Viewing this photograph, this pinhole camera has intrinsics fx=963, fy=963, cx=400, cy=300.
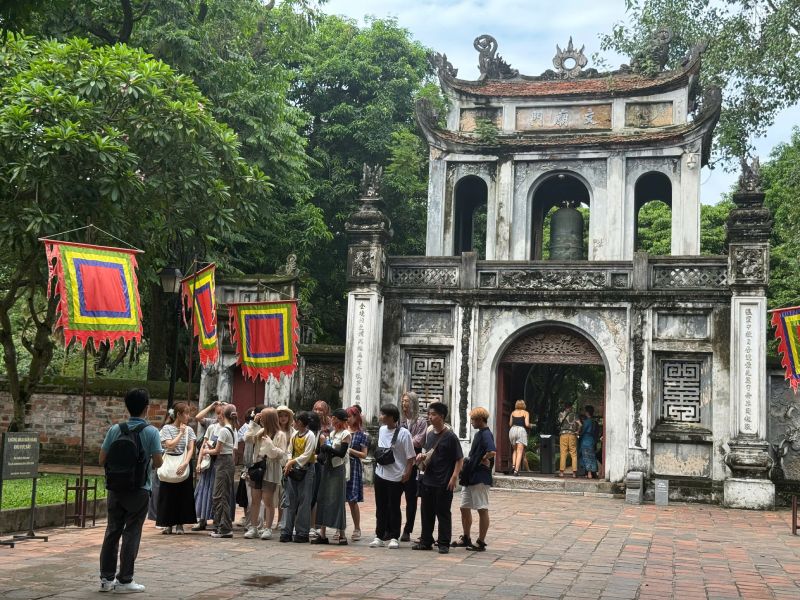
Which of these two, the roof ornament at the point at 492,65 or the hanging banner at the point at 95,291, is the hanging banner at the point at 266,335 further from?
the roof ornament at the point at 492,65

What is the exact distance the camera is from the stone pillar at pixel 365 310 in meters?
19.4

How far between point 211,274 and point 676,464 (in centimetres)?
987

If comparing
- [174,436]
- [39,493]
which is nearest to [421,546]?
[174,436]

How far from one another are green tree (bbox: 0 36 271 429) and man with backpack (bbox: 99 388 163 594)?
7.74m

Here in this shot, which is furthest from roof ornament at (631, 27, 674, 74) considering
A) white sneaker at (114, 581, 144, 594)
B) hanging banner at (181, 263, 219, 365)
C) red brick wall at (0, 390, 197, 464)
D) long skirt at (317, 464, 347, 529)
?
white sneaker at (114, 581, 144, 594)

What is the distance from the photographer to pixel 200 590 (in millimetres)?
7867

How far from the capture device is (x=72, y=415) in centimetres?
2100

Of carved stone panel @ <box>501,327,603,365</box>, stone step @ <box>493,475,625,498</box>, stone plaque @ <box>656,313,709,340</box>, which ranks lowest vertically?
stone step @ <box>493,475,625,498</box>

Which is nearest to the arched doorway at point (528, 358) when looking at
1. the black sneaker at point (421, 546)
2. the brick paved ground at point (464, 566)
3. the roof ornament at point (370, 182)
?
the roof ornament at point (370, 182)

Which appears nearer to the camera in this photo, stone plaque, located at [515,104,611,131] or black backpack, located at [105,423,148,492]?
black backpack, located at [105,423,148,492]

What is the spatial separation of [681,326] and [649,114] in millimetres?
5579

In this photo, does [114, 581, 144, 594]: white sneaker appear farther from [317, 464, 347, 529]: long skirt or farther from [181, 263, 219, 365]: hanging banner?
[181, 263, 219, 365]: hanging banner

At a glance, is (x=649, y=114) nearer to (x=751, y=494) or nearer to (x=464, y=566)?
(x=751, y=494)

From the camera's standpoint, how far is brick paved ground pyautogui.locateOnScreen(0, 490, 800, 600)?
8.05m
